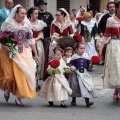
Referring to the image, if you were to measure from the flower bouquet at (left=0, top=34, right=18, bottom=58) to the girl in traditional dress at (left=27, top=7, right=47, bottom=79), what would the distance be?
2314mm

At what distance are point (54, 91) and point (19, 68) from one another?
2.44ft

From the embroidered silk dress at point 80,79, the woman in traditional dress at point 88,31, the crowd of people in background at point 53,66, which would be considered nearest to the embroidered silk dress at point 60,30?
the crowd of people in background at point 53,66

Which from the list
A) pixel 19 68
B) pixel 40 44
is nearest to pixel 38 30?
pixel 40 44

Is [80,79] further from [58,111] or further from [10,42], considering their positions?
[10,42]

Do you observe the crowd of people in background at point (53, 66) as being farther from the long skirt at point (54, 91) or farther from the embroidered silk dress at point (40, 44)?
the embroidered silk dress at point (40, 44)

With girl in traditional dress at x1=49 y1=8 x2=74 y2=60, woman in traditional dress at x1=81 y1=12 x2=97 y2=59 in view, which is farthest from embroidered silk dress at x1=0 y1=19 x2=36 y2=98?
woman in traditional dress at x1=81 y1=12 x2=97 y2=59

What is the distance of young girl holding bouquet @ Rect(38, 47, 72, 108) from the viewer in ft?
34.3

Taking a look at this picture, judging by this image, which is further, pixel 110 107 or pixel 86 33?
pixel 86 33

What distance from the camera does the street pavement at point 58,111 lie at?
9664mm

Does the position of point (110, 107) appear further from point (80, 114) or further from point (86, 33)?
point (86, 33)

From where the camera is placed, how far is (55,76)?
417 inches

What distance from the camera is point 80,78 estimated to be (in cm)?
1070

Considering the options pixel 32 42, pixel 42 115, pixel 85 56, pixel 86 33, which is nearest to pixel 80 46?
pixel 85 56

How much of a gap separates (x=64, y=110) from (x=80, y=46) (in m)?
1.19
